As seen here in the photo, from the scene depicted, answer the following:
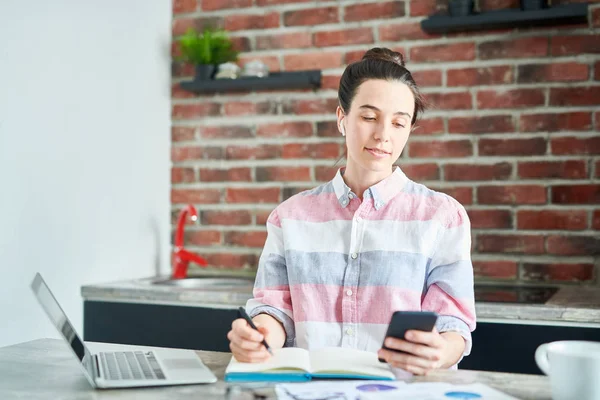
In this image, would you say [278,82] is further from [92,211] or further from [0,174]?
[0,174]

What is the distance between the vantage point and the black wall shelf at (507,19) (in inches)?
84.4

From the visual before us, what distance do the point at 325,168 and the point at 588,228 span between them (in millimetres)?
927

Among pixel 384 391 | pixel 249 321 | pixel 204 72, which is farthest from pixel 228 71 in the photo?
pixel 384 391

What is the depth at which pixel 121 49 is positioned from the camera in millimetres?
2416

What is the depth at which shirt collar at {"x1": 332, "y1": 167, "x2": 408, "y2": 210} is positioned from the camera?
1.58 meters

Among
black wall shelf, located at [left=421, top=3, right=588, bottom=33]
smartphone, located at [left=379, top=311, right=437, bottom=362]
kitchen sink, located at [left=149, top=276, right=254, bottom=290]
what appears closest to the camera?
smartphone, located at [left=379, top=311, right=437, bottom=362]

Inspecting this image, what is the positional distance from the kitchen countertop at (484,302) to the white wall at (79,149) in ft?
0.39

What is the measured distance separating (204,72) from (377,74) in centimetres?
118

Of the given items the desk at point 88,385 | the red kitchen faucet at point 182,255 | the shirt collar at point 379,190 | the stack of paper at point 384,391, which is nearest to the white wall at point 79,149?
the red kitchen faucet at point 182,255

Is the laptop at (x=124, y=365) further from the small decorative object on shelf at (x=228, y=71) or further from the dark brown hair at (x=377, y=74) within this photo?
the small decorative object on shelf at (x=228, y=71)

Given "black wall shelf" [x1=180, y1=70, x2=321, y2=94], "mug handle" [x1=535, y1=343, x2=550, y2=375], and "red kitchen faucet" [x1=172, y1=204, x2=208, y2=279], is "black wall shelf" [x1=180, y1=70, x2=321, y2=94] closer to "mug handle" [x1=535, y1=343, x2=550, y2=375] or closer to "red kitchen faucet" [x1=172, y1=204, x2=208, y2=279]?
"red kitchen faucet" [x1=172, y1=204, x2=208, y2=279]

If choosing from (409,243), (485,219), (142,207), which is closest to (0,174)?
(142,207)

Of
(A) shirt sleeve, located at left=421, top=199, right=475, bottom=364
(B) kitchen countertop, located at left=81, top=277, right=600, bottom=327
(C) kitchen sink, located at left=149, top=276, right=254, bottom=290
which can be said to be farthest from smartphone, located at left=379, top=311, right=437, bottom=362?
(C) kitchen sink, located at left=149, top=276, right=254, bottom=290

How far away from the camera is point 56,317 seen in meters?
1.09
